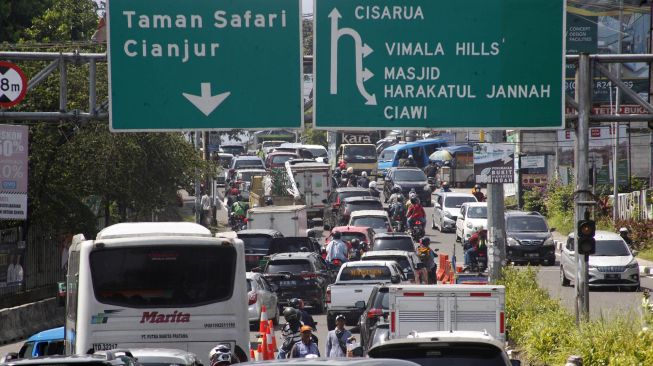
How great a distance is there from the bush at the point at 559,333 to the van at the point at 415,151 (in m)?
51.9

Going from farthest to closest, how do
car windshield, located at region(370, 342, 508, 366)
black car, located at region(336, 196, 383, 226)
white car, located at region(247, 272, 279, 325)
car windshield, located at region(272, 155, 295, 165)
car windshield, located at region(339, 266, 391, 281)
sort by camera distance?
car windshield, located at region(272, 155, 295, 165), black car, located at region(336, 196, 383, 226), car windshield, located at region(339, 266, 391, 281), white car, located at region(247, 272, 279, 325), car windshield, located at region(370, 342, 508, 366)

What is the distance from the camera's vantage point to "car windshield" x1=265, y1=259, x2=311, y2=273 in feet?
107

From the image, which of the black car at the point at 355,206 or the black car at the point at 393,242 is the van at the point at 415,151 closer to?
the black car at the point at 355,206

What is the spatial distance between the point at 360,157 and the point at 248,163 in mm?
6927

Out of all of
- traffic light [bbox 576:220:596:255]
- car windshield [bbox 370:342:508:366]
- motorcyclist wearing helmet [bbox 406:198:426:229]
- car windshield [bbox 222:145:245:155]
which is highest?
car windshield [bbox 222:145:245:155]

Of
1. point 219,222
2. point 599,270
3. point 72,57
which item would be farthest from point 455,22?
point 219,222

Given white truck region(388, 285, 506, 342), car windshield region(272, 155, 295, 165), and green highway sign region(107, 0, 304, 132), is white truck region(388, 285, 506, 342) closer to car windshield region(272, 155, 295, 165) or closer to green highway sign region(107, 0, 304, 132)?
green highway sign region(107, 0, 304, 132)

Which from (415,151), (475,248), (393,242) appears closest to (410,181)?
(415,151)

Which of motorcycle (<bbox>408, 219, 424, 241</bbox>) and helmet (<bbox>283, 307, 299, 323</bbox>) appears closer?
helmet (<bbox>283, 307, 299, 323</bbox>)

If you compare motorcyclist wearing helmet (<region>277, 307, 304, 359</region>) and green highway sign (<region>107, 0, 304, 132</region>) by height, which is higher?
green highway sign (<region>107, 0, 304, 132</region>)

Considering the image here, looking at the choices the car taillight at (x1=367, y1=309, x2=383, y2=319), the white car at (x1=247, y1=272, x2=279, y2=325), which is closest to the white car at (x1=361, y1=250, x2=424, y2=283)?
the white car at (x1=247, y1=272, x2=279, y2=325)

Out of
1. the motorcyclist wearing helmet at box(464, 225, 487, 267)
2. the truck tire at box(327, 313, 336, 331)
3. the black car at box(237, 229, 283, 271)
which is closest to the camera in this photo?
the truck tire at box(327, 313, 336, 331)

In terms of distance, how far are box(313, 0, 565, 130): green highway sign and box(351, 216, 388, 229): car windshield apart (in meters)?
26.9

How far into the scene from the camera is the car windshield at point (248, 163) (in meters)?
74.8
